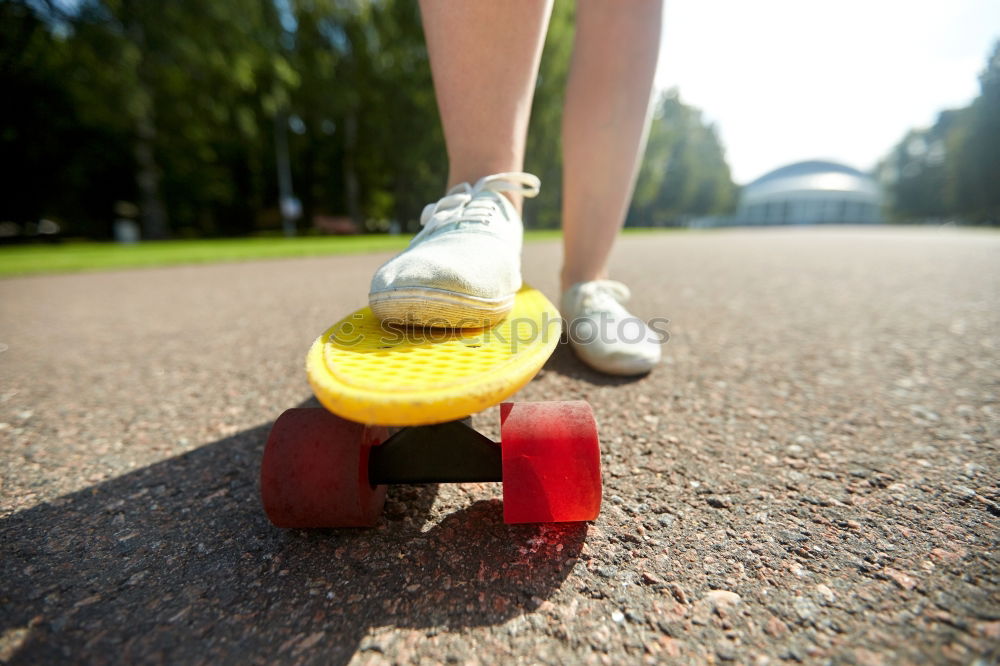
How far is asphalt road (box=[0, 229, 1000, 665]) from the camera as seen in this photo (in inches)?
22.4

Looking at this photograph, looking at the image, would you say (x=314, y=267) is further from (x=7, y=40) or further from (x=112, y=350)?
(x=7, y=40)

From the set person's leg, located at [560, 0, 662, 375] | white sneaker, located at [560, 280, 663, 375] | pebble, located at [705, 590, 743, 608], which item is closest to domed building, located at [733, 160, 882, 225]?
person's leg, located at [560, 0, 662, 375]

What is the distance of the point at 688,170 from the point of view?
35.1 metres

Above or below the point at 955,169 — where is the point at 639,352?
below

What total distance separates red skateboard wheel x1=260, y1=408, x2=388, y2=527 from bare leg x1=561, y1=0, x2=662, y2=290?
94 cm

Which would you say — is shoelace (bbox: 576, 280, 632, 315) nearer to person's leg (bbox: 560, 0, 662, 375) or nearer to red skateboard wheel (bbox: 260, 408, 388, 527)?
person's leg (bbox: 560, 0, 662, 375)

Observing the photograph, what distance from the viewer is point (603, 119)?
53.2 inches

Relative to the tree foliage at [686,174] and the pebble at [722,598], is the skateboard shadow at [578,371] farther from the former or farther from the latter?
the tree foliage at [686,174]

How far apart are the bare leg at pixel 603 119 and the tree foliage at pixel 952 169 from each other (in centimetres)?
3155

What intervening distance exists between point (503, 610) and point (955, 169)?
44.6 m

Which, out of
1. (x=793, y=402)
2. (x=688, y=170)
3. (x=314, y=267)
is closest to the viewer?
(x=793, y=402)

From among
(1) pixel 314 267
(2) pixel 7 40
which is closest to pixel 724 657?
(1) pixel 314 267

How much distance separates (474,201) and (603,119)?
536 mm

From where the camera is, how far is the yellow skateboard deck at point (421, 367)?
1.94ft
